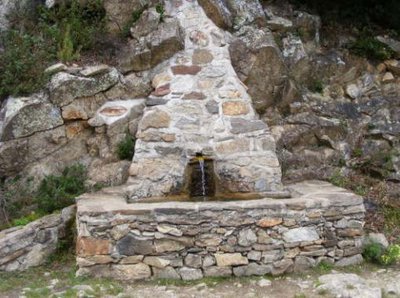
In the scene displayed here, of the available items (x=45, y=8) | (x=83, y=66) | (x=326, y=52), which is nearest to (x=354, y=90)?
(x=326, y=52)

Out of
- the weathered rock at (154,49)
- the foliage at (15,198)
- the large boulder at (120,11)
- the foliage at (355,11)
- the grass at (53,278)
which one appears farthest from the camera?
the foliage at (355,11)

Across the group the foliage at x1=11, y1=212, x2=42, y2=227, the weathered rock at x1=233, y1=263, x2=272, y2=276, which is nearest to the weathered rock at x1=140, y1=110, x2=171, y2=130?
the foliage at x1=11, y1=212, x2=42, y2=227

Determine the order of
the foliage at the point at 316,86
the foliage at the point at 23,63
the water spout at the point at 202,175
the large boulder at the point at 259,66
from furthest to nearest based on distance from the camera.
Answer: the foliage at the point at 316,86 < the large boulder at the point at 259,66 < the foliage at the point at 23,63 < the water spout at the point at 202,175

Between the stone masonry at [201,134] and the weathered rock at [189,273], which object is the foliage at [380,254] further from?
the weathered rock at [189,273]

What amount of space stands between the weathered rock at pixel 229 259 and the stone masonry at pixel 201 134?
1.19m

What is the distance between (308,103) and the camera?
808 cm

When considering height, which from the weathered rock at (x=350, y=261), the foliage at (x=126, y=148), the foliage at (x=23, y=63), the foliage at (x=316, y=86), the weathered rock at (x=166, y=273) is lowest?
the weathered rock at (x=350, y=261)

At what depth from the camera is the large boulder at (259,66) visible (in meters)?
7.65

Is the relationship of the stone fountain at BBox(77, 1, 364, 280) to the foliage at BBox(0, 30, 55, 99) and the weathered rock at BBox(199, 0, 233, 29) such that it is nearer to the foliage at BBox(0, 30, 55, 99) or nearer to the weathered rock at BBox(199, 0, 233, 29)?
the weathered rock at BBox(199, 0, 233, 29)

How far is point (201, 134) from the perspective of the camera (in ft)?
22.1

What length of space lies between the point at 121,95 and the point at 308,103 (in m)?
3.01

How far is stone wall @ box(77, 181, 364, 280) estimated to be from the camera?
17.9ft

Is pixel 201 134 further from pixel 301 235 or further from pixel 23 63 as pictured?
pixel 23 63

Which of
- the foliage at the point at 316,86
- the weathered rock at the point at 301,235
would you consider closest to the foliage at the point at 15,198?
the weathered rock at the point at 301,235
